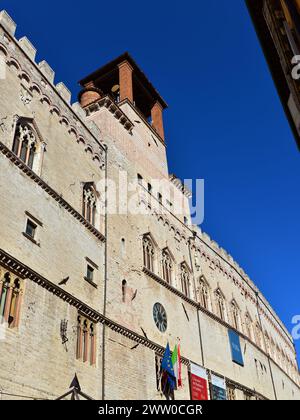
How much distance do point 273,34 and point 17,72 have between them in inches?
324

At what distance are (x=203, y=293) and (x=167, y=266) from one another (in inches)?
153

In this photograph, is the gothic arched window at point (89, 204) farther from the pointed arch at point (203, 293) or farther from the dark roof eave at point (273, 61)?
the pointed arch at point (203, 293)

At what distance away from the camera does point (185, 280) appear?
2255 centimetres

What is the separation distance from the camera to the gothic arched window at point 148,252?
769 inches

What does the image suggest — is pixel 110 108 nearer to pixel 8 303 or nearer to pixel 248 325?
pixel 8 303

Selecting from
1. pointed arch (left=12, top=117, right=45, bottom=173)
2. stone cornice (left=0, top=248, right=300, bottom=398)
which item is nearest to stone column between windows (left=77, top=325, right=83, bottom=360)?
stone cornice (left=0, top=248, right=300, bottom=398)

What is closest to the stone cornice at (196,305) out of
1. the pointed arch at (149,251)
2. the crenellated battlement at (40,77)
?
the pointed arch at (149,251)

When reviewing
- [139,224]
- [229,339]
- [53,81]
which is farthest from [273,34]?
[229,339]

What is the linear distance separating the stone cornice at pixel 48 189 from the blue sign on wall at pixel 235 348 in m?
11.4

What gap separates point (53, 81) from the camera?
17.0m

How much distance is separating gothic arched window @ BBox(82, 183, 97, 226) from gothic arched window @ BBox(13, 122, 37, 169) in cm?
289
